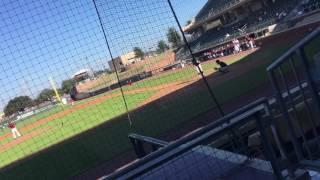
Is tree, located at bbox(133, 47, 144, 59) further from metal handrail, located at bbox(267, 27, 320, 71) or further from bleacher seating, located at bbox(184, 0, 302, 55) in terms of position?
bleacher seating, located at bbox(184, 0, 302, 55)

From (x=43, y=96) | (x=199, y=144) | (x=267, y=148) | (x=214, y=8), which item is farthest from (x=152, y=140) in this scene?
(x=214, y=8)

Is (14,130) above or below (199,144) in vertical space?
below

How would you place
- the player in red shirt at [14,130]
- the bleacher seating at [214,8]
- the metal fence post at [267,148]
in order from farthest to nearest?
the bleacher seating at [214,8], the player in red shirt at [14,130], the metal fence post at [267,148]

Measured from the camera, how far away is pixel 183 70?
2970 centimetres

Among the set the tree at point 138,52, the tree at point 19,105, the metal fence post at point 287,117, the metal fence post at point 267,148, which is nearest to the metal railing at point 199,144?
the metal fence post at point 267,148

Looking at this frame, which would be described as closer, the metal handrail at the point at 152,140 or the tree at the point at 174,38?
the metal handrail at the point at 152,140

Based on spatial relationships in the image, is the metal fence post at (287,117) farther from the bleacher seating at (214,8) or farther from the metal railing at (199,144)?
the bleacher seating at (214,8)

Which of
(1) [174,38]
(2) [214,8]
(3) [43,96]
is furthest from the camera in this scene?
(2) [214,8]

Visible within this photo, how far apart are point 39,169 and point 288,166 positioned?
979 centimetres

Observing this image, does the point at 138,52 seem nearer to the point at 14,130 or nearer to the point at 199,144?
the point at 199,144

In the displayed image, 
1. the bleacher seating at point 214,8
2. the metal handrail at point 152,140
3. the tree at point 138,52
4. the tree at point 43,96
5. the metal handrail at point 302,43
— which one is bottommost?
the metal handrail at point 152,140

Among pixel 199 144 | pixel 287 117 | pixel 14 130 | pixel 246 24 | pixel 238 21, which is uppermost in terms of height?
pixel 238 21

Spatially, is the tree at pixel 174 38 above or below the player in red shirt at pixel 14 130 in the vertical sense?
above

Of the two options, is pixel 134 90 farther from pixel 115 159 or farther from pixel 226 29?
pixel 115 159
